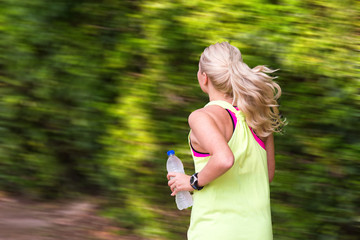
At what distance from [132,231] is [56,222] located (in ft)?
2.87

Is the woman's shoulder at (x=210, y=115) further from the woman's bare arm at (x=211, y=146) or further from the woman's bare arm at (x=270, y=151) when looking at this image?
the woman's bare arm at (x=270, y=151)

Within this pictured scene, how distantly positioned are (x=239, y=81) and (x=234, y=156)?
36cm

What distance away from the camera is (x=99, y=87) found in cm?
463

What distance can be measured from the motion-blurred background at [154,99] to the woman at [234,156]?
1181 mm

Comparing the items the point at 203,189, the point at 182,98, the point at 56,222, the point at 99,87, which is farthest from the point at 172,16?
the point at 56,222

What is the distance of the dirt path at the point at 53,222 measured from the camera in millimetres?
4883

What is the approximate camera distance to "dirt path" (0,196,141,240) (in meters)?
4.88

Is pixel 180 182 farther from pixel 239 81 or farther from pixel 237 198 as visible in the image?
pixel 239 81

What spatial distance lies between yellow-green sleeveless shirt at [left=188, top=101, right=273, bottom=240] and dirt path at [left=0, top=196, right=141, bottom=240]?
2.44 metres

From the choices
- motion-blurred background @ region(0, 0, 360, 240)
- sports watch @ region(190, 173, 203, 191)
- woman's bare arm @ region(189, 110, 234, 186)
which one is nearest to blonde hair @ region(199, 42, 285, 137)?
woman's bare arm @ region(189, 110, 234, 186)

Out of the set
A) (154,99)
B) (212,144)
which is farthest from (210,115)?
(154,99)

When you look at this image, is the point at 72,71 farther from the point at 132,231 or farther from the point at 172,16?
the point at 132,231

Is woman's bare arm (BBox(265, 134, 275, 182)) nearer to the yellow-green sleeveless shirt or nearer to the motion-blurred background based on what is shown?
the yellow-green sleeveless shirt

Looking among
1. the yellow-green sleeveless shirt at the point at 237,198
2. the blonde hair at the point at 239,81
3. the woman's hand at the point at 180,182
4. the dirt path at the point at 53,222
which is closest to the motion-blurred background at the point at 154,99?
the dirt path at the point at 53,222
